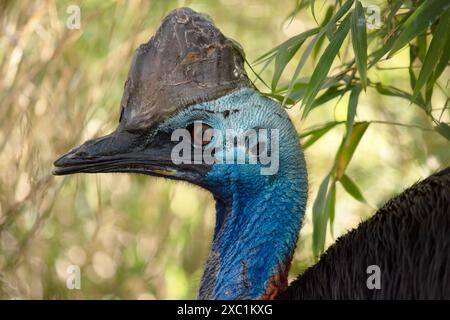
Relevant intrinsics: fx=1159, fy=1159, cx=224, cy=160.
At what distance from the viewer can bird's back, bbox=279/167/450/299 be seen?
106 inches

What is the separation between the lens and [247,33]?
20.5 ft

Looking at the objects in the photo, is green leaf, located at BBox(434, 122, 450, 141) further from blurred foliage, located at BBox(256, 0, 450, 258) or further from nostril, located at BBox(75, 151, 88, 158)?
nostril, located at BBox(75, 151, 88, 158)

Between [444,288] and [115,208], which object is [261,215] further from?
[115,208]

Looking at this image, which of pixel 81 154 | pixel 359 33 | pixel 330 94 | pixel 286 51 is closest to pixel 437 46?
pixel 359 33

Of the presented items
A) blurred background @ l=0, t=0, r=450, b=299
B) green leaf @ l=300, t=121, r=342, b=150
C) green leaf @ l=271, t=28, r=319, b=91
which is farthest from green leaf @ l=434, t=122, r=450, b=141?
blurred background @ l=0, t=0, r=450, b=299

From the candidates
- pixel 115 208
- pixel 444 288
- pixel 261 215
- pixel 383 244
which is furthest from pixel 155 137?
pixel 115 208

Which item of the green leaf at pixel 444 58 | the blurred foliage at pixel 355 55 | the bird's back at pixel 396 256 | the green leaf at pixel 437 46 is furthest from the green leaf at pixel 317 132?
the bird's back at pixel 396 256

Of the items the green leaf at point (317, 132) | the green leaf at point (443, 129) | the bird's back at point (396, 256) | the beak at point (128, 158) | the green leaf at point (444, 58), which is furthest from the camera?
the green leaf at point (317, 132)

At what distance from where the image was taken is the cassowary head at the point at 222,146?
9.65 ft

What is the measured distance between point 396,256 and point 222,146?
53 cm

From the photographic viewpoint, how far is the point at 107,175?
5.68 m

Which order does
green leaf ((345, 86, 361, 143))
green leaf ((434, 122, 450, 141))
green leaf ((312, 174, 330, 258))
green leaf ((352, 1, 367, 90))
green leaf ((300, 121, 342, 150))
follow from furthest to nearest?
green leaf ((300, 121, 342, 150)), green leaf ((312, 174, 330, 258)), green leaf ((434, 122, 450, 141)), green leaf ((345, 86, 361, 143)), green leaf ((352, 1, 367, 90))

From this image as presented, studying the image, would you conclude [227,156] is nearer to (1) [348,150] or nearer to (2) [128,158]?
(2) [128,158]

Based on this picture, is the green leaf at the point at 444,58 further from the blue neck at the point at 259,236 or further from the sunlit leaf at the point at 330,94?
the blue neck at the point at 259,236
